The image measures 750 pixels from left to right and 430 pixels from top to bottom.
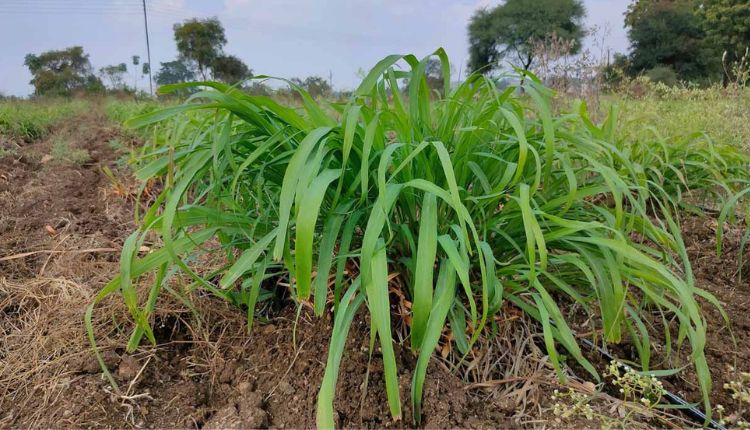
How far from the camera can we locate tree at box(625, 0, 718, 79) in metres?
22.7

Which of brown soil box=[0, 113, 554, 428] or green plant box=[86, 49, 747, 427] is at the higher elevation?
green plant box=[86, 49, 747, 427]

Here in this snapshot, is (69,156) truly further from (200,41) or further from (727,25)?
(727,25)

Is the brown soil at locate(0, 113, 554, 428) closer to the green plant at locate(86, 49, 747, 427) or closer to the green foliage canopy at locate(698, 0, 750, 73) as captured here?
the green plant at locate(86, 49, 747, 427)

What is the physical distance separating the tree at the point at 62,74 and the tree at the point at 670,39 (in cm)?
2331

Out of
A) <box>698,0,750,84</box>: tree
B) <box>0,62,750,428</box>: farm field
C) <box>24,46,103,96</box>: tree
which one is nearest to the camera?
<box>0,62,750,428</box>: farm field

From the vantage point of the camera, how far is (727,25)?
67.5ft

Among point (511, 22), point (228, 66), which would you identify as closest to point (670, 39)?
point (511, 22)

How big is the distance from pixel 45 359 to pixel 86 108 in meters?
7.32

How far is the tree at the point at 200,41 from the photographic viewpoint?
1365cm

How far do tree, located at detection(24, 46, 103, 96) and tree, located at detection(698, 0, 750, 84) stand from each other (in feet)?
78.3

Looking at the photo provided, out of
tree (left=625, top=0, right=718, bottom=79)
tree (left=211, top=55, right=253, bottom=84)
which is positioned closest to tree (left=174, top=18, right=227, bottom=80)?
tree (left=211, top=55, right=253, bottom=84)

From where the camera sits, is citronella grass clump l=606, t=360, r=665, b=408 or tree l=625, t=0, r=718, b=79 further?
tree l=625, t=0, r=718, b=79

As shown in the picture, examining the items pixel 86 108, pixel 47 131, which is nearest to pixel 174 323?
pixel 47 131

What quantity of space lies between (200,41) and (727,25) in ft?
74.9
